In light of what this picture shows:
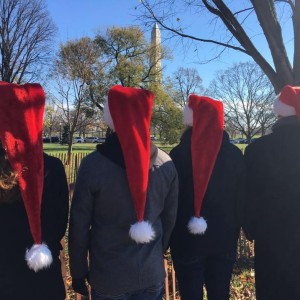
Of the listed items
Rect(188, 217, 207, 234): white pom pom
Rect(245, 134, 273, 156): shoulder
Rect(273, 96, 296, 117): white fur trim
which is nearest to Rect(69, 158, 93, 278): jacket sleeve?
Rect(188, 217, 207, 234): white pom pom

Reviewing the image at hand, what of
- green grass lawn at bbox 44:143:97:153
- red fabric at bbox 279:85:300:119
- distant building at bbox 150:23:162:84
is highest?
distant building at bbox 150:23:162:84

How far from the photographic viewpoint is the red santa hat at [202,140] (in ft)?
8.26

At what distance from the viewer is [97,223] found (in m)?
2.15

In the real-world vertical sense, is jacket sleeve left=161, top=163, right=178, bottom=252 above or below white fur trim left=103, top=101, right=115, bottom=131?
below

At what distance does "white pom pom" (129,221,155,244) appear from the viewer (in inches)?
81.4

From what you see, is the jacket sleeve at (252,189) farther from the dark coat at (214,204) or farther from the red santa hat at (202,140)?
the red santa hat at (202,140)

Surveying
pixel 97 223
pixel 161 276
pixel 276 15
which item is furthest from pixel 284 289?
pixel 276 15

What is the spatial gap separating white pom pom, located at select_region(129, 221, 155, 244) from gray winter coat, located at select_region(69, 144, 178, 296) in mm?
61

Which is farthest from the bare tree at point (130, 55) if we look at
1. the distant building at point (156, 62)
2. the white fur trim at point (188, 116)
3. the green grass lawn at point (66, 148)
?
the white fur trim at point (188, 116)

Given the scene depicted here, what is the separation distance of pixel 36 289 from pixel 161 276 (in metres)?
0.74

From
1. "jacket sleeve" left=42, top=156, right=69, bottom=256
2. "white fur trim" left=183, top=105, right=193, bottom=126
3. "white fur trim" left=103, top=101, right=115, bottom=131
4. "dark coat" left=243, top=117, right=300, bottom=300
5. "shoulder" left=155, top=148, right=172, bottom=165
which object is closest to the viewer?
"jacket sleeve" left=42, top=156, right=69, bottom=256

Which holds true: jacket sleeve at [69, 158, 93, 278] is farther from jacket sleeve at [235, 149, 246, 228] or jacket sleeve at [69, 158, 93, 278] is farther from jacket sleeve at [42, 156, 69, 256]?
jacket sleeve at [235, 149, 246, 228]

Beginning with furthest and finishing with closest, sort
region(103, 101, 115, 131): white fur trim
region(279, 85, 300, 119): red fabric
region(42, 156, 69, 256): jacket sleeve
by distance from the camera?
region(279, 85, 300, 119): red fabric
region(103, 101, 115, 131): white fur trim
region(42, 156, 69, 256): jacket sleeve

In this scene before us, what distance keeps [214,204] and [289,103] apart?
89 cm
